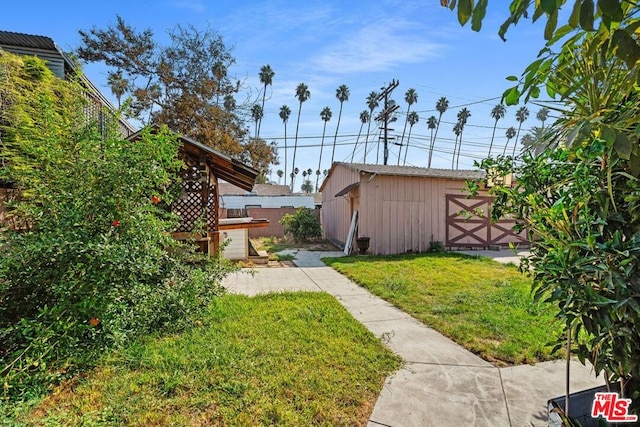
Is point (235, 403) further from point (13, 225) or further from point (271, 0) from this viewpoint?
point (271, 0)

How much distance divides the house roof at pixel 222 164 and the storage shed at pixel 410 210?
14.7 feet

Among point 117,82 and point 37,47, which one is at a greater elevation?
point 117,82

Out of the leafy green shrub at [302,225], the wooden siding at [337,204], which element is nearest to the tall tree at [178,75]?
the leafy green shrub at [302,225]

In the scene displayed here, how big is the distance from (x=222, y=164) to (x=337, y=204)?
7.79m

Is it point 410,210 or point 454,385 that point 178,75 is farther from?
point 454,385

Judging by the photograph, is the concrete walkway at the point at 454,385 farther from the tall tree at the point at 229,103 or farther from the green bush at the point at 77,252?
the tall tree at the point at 229,103

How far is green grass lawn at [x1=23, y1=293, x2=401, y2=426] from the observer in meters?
2.25

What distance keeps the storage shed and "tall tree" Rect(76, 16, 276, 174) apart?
26.1 ft

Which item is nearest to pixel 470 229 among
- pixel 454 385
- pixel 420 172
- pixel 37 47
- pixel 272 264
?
pixel 420 172

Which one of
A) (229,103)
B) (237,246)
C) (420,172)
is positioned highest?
(229,103)

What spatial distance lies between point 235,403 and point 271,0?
195 inches

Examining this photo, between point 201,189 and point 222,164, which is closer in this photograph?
point 201,189

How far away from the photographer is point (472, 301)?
5.06 metres

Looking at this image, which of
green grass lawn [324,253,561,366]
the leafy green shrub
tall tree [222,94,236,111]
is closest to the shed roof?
green grass lawn [324,253,561,366]
